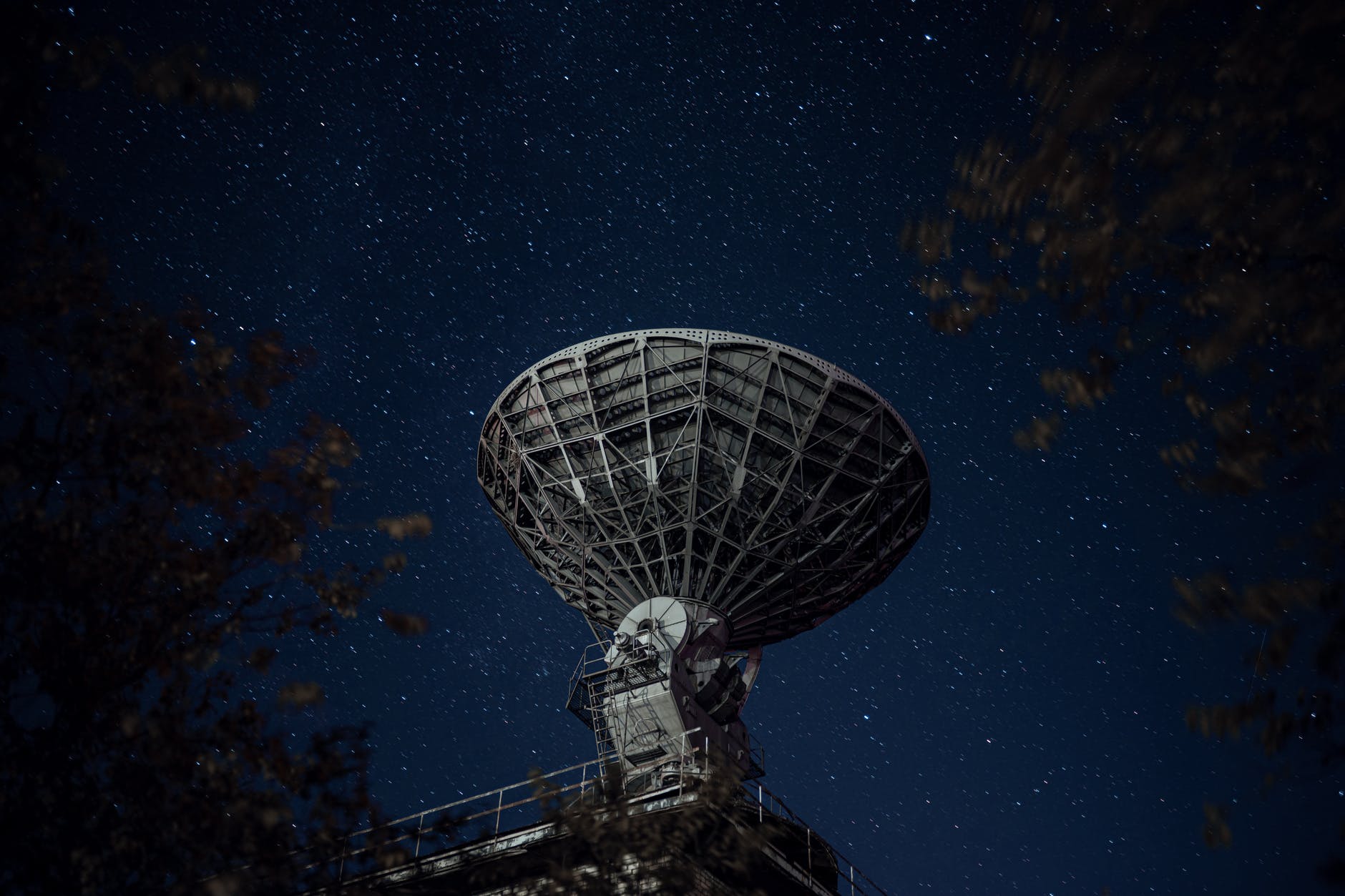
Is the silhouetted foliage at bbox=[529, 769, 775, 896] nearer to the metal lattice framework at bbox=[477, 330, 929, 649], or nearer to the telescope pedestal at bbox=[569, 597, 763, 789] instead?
the telescope pedestal at bbox=[569, 597, 763, 789]

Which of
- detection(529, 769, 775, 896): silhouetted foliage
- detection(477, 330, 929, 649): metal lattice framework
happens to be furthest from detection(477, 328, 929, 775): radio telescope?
detection(529, 769, 775, 896): silhouetted foliage

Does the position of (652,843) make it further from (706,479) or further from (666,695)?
(706,479)

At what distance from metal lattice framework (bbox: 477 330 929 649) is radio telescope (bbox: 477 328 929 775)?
0.13 feet

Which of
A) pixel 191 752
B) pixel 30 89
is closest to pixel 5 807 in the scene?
pixel 191 752

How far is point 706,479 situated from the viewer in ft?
82.7

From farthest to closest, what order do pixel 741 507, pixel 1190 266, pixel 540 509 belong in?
pixel 540 509 < pixel 741 507 < pixel 1190 266

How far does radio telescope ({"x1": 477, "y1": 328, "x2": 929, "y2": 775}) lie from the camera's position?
24766 mm

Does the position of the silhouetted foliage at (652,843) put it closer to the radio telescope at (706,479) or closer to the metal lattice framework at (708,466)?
the radio telescope at (706,479)

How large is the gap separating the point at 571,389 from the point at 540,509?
3.29 metres

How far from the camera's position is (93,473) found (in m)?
9.27

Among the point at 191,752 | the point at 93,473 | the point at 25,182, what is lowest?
the point at 191,752

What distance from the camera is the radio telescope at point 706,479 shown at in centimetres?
2477

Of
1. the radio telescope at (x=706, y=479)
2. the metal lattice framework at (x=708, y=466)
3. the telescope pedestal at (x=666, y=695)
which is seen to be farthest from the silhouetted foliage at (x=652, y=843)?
the metal lattice framework at (x=708, y=466)

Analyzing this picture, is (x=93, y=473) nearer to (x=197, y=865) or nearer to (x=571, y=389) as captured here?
(x=197, y=865)
